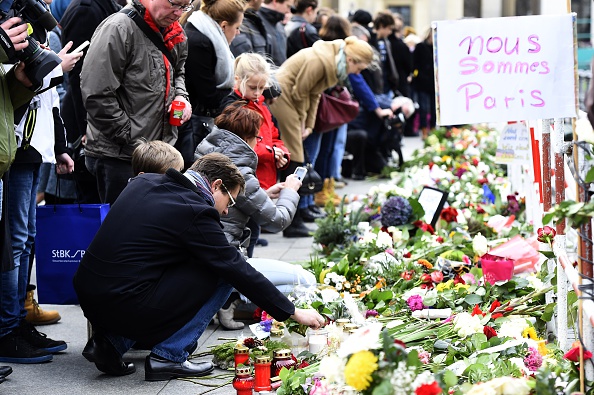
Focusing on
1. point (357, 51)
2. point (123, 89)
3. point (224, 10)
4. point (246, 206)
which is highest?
point (224, 10)

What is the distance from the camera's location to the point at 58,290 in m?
4.94

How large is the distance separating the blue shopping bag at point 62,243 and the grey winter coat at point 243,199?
0.72 metres

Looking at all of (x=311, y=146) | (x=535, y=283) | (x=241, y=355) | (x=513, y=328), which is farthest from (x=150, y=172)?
(x=311, y=146)

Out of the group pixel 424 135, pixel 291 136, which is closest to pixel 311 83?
pixel 291 136

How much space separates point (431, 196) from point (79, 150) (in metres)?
2.56

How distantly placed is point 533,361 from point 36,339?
2.41 metres

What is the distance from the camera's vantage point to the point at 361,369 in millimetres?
2859

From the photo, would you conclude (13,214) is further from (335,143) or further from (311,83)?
(335,143)

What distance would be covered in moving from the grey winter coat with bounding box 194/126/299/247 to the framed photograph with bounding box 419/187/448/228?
1.77m

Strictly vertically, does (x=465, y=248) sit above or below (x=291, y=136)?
below

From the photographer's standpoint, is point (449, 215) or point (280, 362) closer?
point (280, 362)

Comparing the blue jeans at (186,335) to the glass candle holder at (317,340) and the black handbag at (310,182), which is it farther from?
the black handbag at (310,182)

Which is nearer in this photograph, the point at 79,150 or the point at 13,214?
the point at 13,214

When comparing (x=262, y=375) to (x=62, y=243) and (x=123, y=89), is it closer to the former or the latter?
(x=62, y=243)
